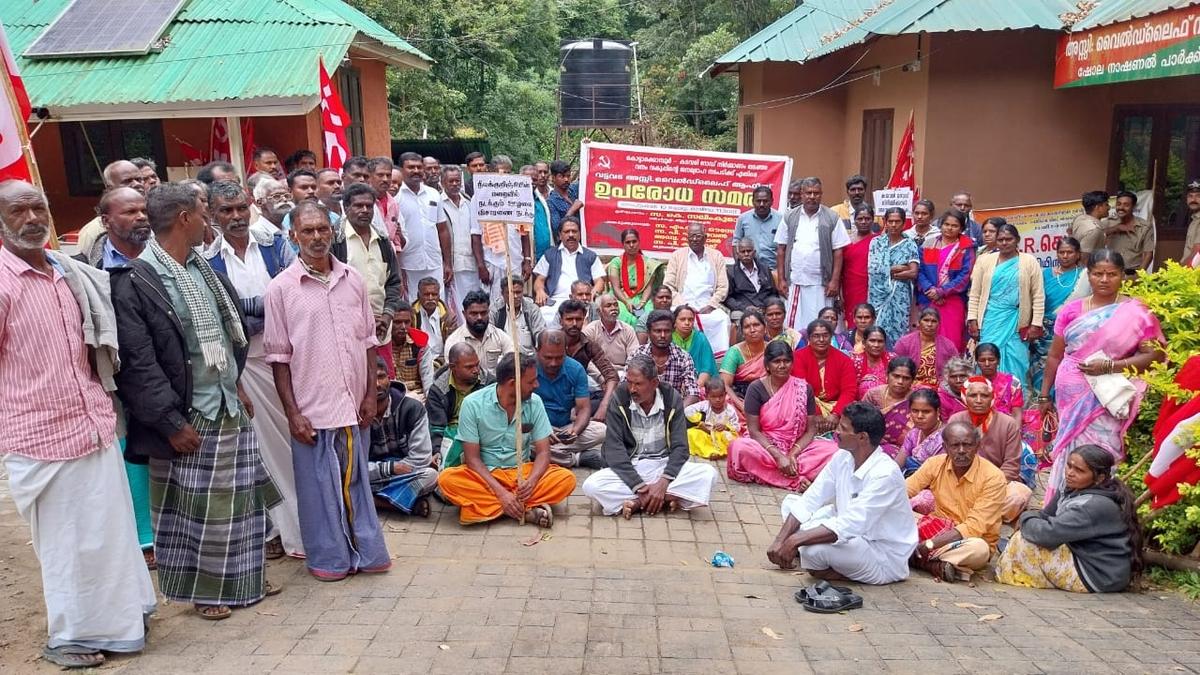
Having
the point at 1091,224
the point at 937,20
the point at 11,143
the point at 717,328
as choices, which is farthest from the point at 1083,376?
the point at 11,143

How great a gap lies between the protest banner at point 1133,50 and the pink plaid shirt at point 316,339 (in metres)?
7.07

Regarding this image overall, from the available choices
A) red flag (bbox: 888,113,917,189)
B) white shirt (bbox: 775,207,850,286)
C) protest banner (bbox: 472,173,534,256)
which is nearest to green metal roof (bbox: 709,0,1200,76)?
red flag (bbox: 888,113,917,189)

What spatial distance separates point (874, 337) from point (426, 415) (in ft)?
12.2

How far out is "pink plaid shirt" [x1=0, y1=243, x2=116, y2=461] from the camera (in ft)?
12.0

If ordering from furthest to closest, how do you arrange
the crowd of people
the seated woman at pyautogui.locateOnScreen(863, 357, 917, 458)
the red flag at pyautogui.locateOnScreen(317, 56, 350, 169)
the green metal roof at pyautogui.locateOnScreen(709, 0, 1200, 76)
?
the green metal roof at pyautogui.locateOnScreen(709, 0, 1200, 76)
the red flag at pyautogui.locateOnScreen(317, 56, 350, 169)
the seated woman at pyautogui.locateOnScreen(863, 357, 917, 458)
the crowd of people

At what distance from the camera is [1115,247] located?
9641mm

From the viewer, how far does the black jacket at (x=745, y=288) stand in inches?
377

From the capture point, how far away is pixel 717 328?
30.6 ft

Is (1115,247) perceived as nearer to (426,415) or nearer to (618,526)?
(618,526)

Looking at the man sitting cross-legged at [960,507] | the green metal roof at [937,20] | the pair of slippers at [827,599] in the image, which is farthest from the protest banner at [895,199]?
the pair of slippers at [827,599]

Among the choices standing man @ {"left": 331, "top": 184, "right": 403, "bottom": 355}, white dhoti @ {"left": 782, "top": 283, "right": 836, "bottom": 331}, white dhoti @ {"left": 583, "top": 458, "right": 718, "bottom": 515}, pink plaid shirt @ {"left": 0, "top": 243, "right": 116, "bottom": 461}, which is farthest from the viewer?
white dhoti @ {"left": 782, "top": 283, "right": 836, "bottom": 331}

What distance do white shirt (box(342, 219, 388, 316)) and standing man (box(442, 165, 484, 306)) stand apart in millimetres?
2262

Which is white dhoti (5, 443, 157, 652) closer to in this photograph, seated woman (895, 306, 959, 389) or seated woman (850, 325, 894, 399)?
seated woman (850, 325, 894, 399)

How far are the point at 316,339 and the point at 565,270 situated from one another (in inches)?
195
